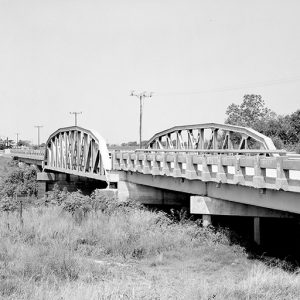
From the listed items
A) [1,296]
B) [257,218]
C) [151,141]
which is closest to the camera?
[1,296]

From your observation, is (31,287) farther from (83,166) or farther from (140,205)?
(83,166)

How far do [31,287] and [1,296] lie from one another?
2.73ft

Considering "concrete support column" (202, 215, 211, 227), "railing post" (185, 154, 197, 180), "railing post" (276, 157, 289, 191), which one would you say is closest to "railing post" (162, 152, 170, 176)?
"railing post" (185, 154, 197, 180)

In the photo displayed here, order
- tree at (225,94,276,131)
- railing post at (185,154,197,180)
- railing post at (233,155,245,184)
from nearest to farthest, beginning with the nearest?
railing post at (233,155,245,184) < railing post at (185,154,197,180) < tree at (225,94,276,131)

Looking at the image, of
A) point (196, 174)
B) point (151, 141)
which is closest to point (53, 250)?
point (196, 174)

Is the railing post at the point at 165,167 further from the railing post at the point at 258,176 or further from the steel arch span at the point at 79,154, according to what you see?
the railing post at the point at 258,176

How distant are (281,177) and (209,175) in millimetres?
4992

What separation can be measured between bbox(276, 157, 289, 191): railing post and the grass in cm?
229

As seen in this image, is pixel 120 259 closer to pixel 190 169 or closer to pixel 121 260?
pixel 121 260

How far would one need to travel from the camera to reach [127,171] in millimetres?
30281

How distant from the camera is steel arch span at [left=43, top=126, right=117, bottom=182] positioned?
3456cm

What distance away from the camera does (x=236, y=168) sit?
17719 mm

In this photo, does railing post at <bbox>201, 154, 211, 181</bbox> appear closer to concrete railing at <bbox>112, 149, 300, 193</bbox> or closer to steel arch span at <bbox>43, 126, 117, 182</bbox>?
concrete railing at <bbox>112, 149, 300, 193</bbox>

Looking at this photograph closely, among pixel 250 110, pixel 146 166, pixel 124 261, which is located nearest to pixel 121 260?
pixel 124 261
